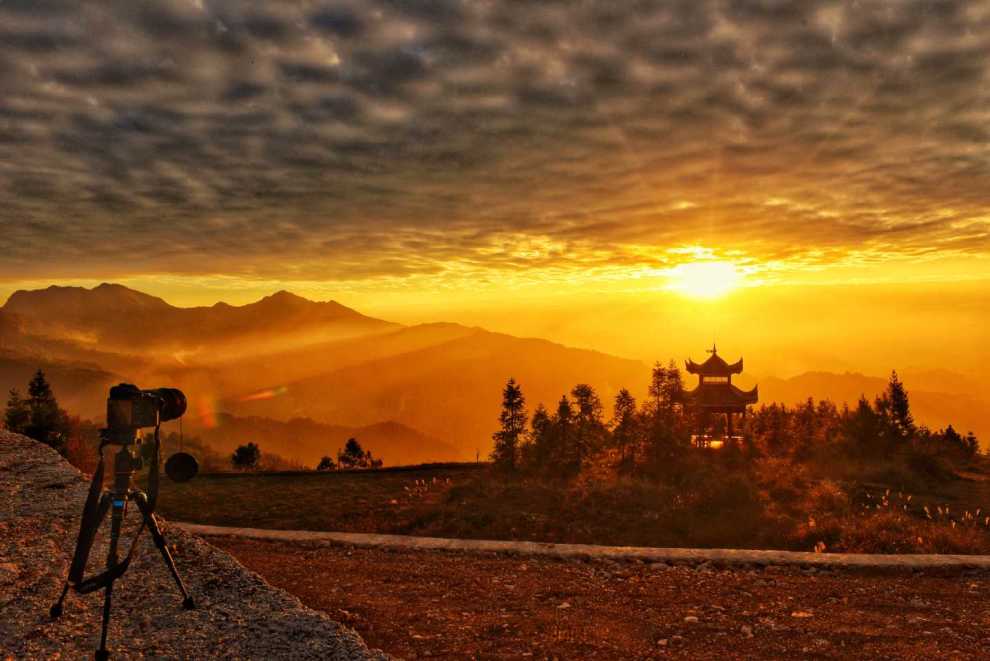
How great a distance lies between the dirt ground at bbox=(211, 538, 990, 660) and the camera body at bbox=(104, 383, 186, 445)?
9.30 ft

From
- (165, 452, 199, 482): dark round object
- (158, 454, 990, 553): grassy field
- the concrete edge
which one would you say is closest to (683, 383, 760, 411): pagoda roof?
(158, 454, 990, 553): grassy field

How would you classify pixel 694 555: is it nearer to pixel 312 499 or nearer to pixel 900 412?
pixel 312 499

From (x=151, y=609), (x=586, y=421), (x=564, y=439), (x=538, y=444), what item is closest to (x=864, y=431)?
(x=586, y=421)

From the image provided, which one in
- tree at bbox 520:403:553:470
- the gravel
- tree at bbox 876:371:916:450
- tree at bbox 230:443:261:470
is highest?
tree at bbox 876:371:916:450

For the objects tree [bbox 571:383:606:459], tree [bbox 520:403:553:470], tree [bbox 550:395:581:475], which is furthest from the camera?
tree [bbox 571:383:606:459]

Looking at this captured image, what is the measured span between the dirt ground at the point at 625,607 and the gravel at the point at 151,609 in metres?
0.77

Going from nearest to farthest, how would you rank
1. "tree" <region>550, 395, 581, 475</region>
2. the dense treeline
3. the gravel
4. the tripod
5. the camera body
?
1. the tripod
2. the gravel
3. the camera body
4. the dense treeline
5. "tree" <region>550, 395, 581, 475</region>

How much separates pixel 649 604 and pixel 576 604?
87 cm

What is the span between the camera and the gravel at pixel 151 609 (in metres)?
5.62

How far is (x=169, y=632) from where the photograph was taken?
5.88 meters

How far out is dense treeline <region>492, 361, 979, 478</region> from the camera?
25.6m

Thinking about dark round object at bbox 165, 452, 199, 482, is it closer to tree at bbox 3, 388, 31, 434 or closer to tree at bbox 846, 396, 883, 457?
tree at bbox 3, 388, 31, 434

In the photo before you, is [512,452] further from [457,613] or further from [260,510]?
[457,613]

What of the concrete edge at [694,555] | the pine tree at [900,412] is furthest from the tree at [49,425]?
the pine tree at [900,412]
